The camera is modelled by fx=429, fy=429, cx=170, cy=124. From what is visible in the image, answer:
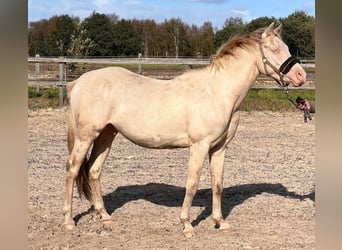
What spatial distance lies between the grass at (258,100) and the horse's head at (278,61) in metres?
9.00

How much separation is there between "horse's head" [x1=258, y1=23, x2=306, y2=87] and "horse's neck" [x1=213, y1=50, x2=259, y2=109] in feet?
0.38

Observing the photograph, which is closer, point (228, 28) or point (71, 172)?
point (71, 172)

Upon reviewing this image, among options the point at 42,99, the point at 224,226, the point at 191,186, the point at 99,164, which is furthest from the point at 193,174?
the point at 42,99

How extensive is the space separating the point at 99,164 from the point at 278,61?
6.62 ft

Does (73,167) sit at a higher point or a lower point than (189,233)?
higher

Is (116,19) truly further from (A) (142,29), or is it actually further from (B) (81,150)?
(B) (81,150)

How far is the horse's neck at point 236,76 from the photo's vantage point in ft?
12.7

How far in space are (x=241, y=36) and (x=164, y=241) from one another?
6.51 ft

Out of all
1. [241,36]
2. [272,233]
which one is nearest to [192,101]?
[241,36]

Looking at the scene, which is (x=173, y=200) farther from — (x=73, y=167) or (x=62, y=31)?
(x=62, y=31)

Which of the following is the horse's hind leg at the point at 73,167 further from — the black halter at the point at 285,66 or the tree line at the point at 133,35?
the tree line at the point at 133,35

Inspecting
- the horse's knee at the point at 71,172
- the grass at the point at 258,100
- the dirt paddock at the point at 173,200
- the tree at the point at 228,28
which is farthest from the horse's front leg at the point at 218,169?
the tree at the point at 228,28

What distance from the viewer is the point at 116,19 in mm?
31328

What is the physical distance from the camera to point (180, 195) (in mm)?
5312
